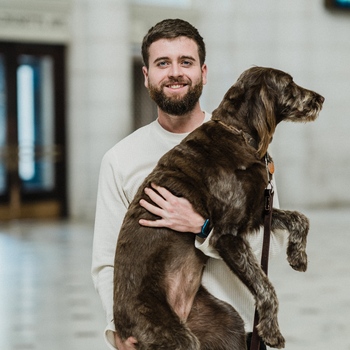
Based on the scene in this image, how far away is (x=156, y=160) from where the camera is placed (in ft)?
8.07

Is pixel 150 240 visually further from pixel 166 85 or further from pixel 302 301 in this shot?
pixel 302 301

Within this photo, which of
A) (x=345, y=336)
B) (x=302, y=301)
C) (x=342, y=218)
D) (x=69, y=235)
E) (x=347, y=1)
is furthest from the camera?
(x=347, y=1)

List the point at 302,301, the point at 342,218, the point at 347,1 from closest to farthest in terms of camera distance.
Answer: the point at 302,301
the point at 342,218
the point at 347,1

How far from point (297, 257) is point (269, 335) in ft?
1.03

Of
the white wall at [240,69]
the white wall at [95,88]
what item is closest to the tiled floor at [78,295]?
the white wall at [95,88]

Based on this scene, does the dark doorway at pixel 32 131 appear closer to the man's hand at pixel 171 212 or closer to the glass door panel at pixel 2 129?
the glass door panel at pixel 2 129

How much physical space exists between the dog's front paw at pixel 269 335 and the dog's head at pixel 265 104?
21.0 inches

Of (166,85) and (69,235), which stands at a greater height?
(166,85)

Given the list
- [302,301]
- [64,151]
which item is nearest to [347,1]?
[64,151]

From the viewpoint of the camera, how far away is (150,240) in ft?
7.25

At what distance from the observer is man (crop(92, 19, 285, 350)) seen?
2.21 metres

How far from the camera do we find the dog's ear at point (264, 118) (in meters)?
2.23

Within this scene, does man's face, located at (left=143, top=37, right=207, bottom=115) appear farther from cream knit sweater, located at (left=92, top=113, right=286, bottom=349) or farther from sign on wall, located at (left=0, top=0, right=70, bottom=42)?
sign on wall, located at (left=0, top=0, right=70, bottom=42)

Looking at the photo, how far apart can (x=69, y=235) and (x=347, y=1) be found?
8.01 m
